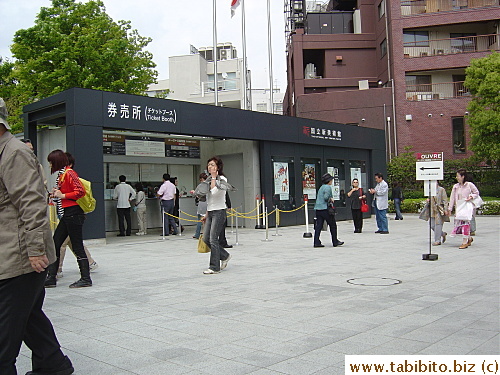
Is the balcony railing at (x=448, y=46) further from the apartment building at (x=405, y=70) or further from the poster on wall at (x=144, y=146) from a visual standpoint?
the poster on wall at (x=144, y=146)

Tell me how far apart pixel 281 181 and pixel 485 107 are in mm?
17694

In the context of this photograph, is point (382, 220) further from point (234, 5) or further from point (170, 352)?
point (234, 5)

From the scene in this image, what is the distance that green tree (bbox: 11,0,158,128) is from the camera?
85.9 ft

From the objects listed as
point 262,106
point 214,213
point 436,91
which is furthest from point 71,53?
point 262,106

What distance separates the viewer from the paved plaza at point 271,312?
433 centimetres

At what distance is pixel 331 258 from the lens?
1062 cm

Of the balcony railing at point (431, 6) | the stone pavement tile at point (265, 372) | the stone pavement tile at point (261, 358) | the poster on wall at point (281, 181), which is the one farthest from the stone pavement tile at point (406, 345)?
the balcony railing at point (431, 6)

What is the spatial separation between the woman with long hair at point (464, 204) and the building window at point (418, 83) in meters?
24.2

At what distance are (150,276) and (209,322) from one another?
3.41 m

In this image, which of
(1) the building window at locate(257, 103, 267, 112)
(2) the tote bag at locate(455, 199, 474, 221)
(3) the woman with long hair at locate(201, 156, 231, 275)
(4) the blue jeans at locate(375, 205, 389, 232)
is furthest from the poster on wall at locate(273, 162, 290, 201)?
(1) the building window at locate(257, 103, 267, 112)

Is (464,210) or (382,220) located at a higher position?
(464,210)

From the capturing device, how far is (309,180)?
67.6ft

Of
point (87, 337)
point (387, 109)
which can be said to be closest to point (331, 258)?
point (87, 337)

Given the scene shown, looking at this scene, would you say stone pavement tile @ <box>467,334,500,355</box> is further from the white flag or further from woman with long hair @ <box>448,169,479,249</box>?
the white flag
